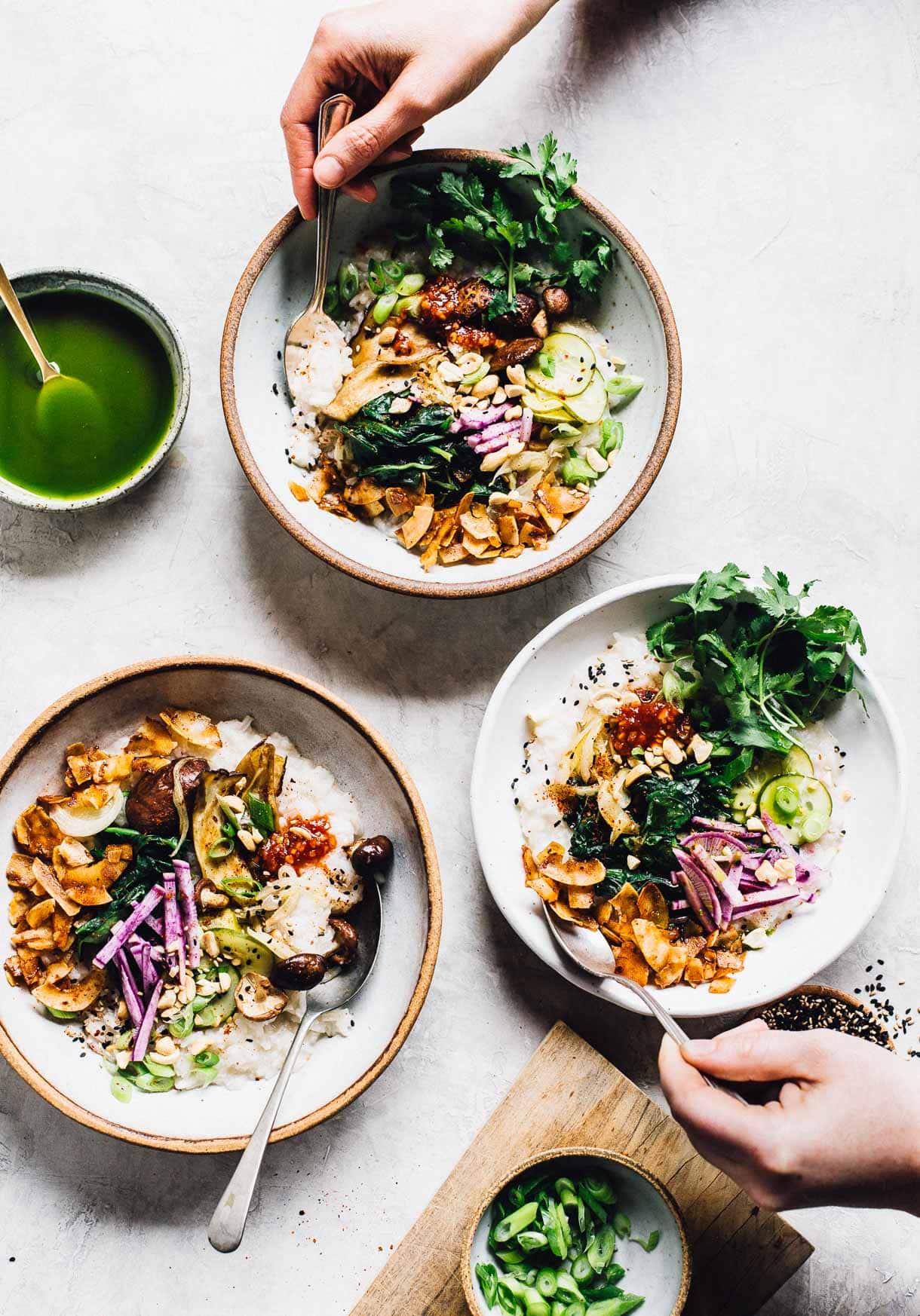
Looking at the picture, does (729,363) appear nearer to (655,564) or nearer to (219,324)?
(655,564)

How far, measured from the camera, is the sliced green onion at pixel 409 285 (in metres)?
2.88

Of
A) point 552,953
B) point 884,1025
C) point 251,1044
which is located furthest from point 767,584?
point 251,1044

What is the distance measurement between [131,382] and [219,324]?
0.33m

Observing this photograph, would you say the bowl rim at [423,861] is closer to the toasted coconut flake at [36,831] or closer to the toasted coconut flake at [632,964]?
the toasted coconut flake at [36,831]

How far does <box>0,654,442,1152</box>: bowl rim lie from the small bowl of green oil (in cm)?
54

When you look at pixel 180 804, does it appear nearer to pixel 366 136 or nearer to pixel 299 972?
pixel 299 972

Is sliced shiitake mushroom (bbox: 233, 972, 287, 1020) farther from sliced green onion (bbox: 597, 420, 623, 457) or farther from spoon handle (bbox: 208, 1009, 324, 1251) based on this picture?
sliced green onion (bbox: 597, 420, 623, 457)

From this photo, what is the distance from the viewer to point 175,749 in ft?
9.29

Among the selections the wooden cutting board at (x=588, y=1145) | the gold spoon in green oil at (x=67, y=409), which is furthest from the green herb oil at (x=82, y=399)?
the wooden cutting board at (x=588, y=1145)

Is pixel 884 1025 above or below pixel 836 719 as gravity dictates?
below

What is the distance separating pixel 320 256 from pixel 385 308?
223mm

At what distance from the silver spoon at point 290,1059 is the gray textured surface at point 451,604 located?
280 millimetres

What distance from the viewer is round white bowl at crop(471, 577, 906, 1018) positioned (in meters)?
2.72

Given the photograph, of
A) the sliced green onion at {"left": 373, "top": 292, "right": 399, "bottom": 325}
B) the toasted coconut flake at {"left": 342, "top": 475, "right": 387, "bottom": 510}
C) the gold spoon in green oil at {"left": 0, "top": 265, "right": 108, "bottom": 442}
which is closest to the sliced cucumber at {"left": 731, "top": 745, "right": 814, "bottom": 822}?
the toasted coconut flake at {"left": 342, "top": 475, "right": 387, "bottom": 510}
